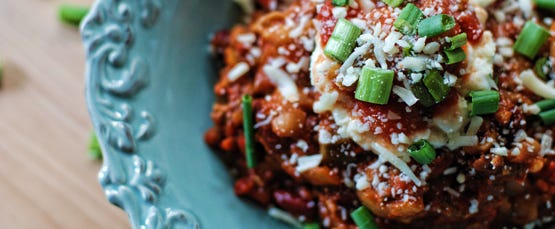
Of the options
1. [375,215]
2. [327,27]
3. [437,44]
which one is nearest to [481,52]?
[437,44]

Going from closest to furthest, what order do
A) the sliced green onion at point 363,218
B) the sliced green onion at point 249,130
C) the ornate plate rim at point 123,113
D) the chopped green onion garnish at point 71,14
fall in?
the ornate plate rim at point 123,113 → the sliced green onion at point 363,218 → the sliced green onion at point 249,130 → the chopped green onion garnish at point 71,14

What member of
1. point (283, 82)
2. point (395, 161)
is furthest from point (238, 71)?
point (395, 161)

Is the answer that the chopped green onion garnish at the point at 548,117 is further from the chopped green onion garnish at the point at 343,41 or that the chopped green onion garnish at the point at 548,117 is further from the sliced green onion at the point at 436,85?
the chopped green onion garnish at the point at 343,41

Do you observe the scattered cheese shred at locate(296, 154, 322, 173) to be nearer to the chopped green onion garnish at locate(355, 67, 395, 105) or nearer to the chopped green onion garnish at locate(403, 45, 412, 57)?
the chopped green onion garnish at locate(355, 67, 395, 105)

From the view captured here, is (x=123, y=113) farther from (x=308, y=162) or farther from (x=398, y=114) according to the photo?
(x=398, y=114)

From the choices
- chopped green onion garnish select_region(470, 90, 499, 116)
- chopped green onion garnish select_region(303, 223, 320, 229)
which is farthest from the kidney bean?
chopped green onion garnish select_region(470, 90, 499, 116)

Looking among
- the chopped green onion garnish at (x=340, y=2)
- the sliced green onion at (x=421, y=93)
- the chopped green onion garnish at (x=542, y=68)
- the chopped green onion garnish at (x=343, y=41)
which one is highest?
the chopped green onion garnish at (x=340, y=2)

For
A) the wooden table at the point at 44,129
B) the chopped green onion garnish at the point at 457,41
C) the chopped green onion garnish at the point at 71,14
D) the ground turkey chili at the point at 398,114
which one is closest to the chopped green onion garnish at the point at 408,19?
the ground turkey chili at the point at 398,114
